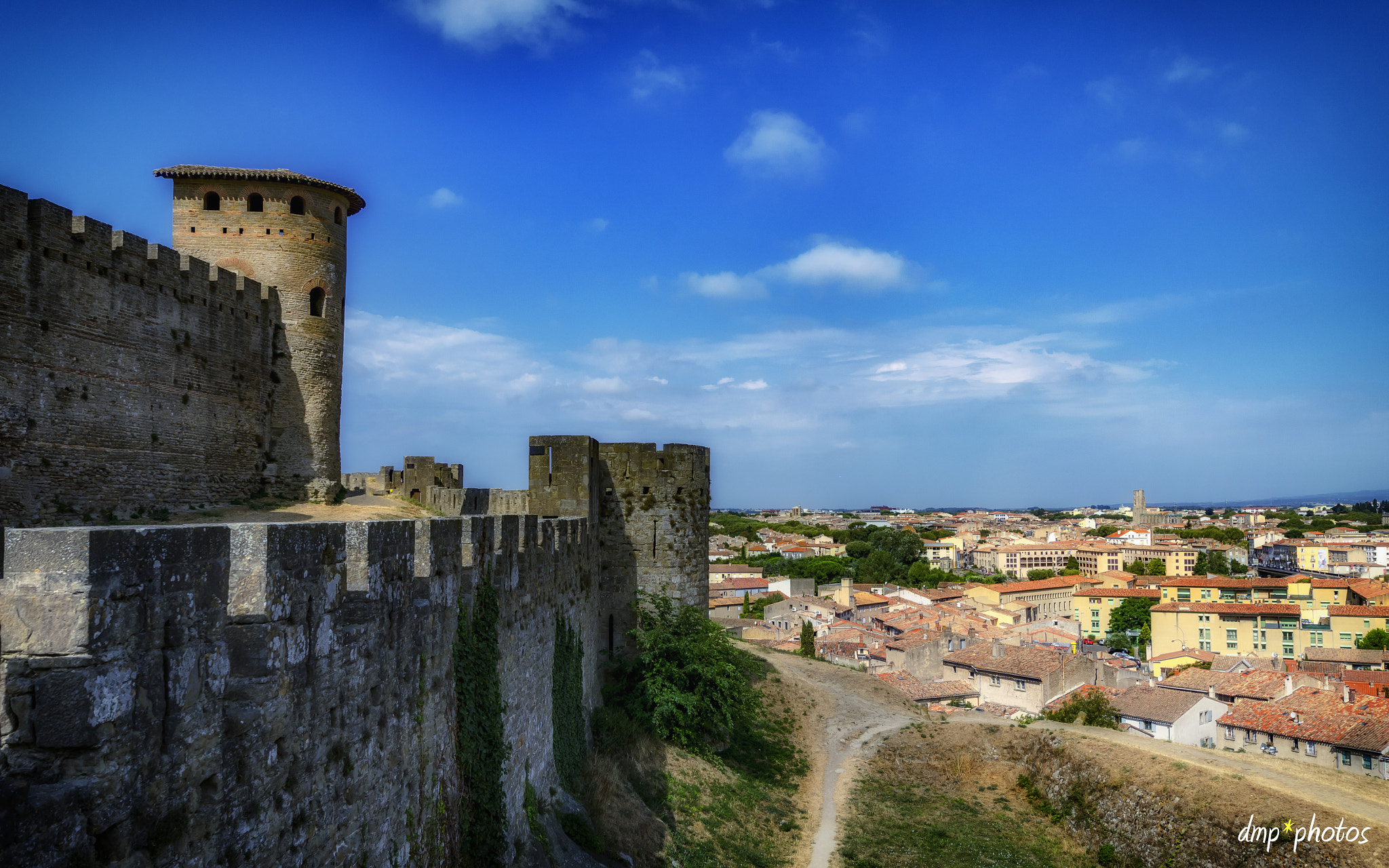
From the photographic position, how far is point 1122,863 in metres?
23.1

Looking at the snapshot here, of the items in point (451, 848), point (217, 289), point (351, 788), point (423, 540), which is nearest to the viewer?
point (351, 788)

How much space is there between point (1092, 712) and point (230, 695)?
41790mm

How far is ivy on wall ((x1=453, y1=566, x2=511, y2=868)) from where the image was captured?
8781mm

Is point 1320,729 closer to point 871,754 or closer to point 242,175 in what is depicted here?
point 871,754

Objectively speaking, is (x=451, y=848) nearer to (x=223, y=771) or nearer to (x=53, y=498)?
(x=223, y=771)

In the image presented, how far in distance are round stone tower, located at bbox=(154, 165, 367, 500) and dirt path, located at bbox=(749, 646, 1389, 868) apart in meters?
18.3

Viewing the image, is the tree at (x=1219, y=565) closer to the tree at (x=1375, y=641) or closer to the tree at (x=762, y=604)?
the tree at (x=1375, y=641)

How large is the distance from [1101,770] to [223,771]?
27.0 m

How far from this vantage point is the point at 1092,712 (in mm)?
39156

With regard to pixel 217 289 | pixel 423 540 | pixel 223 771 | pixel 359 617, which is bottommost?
pixel 223 771

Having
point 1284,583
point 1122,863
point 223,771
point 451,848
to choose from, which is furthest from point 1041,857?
point 1284,583

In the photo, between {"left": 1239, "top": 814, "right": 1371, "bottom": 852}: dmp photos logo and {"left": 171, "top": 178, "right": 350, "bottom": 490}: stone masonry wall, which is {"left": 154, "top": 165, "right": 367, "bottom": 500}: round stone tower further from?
{"left": 1239, "top": 814, "right": 1371, "bottom": 852}: dmp photos logo

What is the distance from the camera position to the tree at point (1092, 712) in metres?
38.7

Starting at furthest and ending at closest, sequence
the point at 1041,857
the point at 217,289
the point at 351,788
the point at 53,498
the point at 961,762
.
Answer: the point at 961,762, the point at 217,289, the point at 1041,857, the point at 53,498, the point at 351,788
